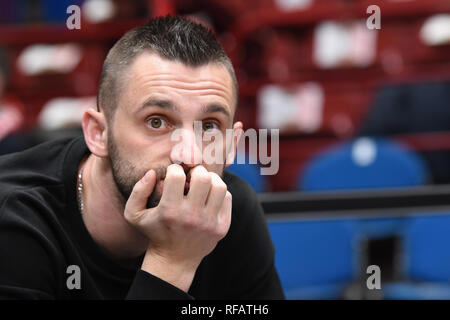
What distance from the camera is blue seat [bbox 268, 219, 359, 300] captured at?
2.00m

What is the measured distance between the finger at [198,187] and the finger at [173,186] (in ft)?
0.06

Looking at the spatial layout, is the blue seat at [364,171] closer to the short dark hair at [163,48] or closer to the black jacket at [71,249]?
the black jacket at [71,249]

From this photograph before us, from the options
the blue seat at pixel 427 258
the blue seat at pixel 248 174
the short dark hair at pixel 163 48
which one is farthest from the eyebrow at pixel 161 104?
the blue seat at pixel 248 174

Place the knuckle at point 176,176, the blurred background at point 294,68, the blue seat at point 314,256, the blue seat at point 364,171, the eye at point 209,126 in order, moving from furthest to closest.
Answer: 1. the blurred background at point 294,68
2. the blue seat at point 364,171
3. the blue seat at point 314,256
4. the eye at point 209,126
5. the knuckle at point 176,176

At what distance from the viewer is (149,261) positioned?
3.57 ft

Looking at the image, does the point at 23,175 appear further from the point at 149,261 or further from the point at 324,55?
the point at 324,55

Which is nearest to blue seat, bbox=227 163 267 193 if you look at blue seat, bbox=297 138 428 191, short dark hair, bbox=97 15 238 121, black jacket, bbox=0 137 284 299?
blue seat, bbox=297 138 428 191

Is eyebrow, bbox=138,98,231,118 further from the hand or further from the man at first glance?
the hand

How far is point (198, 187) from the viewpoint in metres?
1.05

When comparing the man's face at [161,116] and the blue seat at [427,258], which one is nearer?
the man's face at [161,116]

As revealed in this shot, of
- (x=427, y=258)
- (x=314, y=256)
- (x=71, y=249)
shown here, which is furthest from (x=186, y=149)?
(x=427, y=258)

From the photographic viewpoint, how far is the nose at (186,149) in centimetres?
110

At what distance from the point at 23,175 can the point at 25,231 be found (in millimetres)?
189
